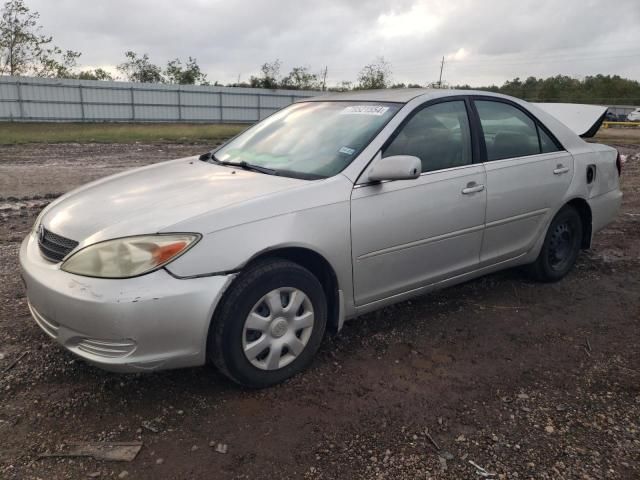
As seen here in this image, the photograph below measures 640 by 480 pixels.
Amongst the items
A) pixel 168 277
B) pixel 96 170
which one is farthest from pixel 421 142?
pixel 96 170

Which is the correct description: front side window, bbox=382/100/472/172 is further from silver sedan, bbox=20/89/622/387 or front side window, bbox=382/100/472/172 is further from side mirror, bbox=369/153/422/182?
side mirror, bbox=369/153/422/182

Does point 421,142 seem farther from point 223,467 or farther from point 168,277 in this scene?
point 223,467

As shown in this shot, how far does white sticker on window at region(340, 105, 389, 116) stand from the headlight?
5.09 ft

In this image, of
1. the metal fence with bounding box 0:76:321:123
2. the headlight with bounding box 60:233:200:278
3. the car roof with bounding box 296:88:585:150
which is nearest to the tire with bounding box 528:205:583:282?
the car roof with bounding box 296:88:585:150

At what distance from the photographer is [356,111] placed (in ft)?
11.9

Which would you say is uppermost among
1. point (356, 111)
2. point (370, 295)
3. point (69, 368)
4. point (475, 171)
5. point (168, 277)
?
point (356, 111)

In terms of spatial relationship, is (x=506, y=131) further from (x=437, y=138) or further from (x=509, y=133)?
(x=437, y=138)

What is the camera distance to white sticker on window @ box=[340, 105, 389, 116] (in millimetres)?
3527

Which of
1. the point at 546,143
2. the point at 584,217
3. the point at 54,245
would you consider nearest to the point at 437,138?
the point at 546,143

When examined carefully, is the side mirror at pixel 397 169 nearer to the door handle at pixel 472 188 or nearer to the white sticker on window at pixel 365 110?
the white sticker on window at pixel 365 110

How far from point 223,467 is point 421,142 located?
2272mm

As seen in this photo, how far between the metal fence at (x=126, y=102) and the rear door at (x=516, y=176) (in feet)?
77.7

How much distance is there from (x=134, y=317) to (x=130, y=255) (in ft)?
0.95

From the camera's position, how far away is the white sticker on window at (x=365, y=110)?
11.6 feet
